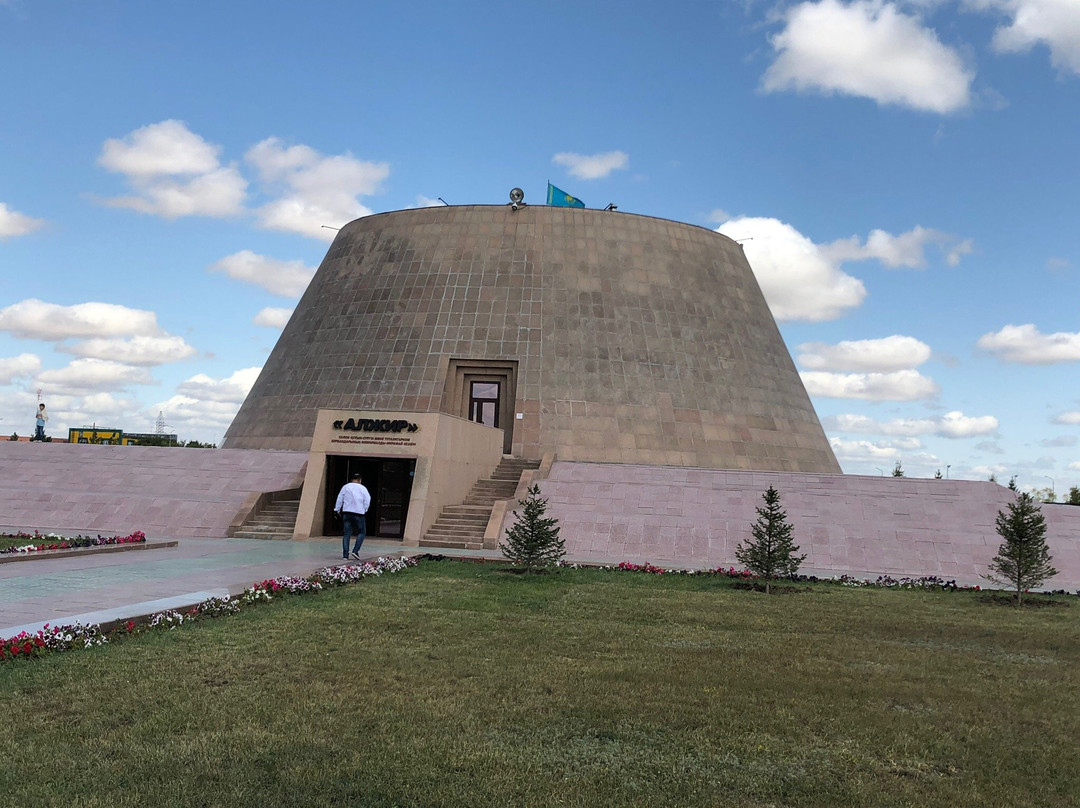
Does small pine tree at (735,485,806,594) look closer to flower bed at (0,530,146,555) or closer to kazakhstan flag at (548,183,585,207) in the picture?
flower bed at (0,530,146,555)

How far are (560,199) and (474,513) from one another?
18703mm

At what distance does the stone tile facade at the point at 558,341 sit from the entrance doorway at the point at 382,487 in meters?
6.54

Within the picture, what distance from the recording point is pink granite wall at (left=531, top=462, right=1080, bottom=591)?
2072 cm

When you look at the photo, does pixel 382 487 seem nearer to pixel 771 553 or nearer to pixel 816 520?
pixel 816 520

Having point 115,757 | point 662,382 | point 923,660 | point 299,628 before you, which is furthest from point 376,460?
point 115,757

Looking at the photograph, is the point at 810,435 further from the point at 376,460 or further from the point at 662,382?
the point at 376,460

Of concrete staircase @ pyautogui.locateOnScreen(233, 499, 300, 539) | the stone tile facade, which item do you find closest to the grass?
concrete staircase @ pyautogui.locateOnScreen(233, 499, 300, 539)

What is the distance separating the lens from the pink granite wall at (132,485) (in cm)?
2453

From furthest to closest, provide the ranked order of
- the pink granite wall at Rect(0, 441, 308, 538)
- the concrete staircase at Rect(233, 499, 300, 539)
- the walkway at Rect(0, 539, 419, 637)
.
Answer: the pink granite wall at Rect(0, 441, 308, 538), the concrete staircase at Rect(233, 499, 300, 539), the walkway at Rect(0, 539, 419, 637)

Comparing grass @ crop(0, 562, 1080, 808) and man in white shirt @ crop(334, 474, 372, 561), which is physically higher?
man in white shirt @ crop(334, 474, 372, 561)

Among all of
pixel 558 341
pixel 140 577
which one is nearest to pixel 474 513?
pixel 140 577

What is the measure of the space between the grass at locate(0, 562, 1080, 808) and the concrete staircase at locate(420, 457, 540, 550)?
9.84m

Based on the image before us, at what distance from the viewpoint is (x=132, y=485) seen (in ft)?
86.7

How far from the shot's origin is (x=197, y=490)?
26000mm
